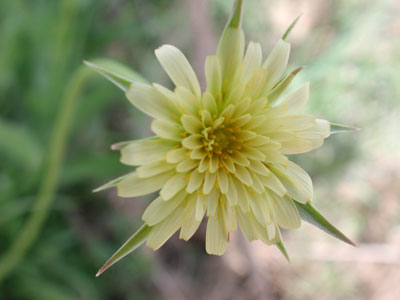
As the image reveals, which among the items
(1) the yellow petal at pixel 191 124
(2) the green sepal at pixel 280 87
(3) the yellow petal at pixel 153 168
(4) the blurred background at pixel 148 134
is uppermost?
(2) the green sepal at pixel 280 87

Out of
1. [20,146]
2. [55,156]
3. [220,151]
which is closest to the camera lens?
[220,151]

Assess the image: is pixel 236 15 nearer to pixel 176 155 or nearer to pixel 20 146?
pixel 176 155

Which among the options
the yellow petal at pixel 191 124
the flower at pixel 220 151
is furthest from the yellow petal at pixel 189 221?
the yellow petal at pixel 191 124

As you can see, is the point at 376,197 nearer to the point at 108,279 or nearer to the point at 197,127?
the point at 108,279

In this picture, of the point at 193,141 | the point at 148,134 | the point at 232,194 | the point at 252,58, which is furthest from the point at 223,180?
the point at 148,134

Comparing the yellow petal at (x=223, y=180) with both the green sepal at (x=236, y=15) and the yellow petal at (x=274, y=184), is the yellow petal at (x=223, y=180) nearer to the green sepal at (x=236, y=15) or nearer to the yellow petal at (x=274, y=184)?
the yellow petal at (x=274, y=184)

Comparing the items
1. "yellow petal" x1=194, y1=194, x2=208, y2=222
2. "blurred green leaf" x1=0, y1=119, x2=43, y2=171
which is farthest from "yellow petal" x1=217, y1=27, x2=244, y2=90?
"blurred green leaf" x1=0, y1=119, x2=43, y2=171

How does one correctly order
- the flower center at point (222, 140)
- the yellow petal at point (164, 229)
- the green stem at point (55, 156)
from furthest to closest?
the green stem at point (55, 156), the flower center at point (222, 140), the yellow petal at point (164, 229)

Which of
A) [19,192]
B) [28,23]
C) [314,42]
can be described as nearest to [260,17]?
[314,42]
